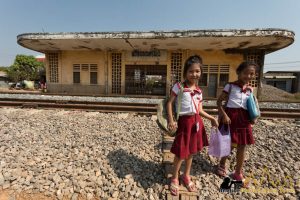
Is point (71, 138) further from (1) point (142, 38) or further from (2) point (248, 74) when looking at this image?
(1) point (142, 38)

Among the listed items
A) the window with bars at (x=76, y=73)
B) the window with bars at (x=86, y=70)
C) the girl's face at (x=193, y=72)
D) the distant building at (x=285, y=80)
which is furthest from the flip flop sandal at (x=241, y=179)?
the distant building at (x=285, y=80)

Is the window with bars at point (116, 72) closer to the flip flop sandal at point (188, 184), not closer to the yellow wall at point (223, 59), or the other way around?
the yellow wall at point (223, 59)

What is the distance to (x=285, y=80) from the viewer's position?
31.2m

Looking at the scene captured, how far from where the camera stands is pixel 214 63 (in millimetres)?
14211

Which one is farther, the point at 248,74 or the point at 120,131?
the point at 120,131

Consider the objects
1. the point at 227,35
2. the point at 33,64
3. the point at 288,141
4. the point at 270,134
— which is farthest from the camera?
the point at 33,64

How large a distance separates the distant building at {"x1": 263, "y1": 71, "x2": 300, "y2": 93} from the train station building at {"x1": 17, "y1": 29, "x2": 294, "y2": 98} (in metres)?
21.7

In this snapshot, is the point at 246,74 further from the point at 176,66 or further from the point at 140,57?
the point at 140,57

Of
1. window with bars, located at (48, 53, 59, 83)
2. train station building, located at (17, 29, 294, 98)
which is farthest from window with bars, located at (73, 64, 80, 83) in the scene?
window with bars, located at (48, 53, 59, 83)

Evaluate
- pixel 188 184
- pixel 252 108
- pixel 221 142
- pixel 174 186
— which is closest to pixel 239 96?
pixel 252 108

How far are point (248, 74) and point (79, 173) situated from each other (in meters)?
2.56

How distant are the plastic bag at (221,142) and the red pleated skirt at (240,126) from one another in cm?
9

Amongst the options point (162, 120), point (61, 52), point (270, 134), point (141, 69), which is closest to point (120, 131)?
point (162, 120)

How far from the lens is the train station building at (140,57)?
11.4 metres
